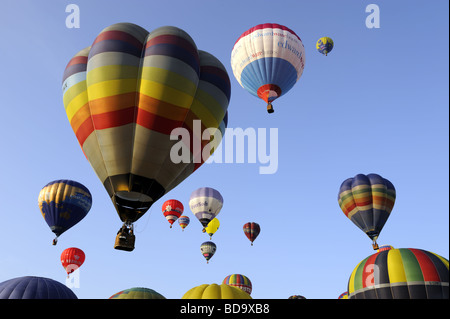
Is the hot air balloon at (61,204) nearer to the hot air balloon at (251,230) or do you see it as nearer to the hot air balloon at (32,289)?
the hot air balloon at (32,289)

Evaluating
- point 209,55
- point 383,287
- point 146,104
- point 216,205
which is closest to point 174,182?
point 146,104

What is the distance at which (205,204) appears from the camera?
29672 mm

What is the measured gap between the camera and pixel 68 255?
89.3ft

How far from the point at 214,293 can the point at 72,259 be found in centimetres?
2215

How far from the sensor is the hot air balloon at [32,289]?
13.8m

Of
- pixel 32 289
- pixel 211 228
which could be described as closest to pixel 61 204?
pixel 32 289

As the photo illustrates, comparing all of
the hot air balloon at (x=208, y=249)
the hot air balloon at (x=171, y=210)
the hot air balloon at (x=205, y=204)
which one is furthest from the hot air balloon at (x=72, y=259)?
the hot air balloon at (x=208, y=249)

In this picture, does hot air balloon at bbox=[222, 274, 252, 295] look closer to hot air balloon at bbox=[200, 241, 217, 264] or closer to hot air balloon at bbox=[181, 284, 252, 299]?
hot air balloon at bbox=[200, 241, 217, 264]

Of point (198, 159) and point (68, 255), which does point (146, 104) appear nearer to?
point (198, 159)

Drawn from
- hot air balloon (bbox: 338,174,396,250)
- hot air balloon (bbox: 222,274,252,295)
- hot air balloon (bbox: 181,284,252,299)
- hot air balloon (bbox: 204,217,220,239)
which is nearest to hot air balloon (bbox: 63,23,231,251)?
hot air balloon (bbox: 181,284,252,299)

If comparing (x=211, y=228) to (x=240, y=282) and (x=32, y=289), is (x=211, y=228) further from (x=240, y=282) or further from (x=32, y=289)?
(x=32, y=289)

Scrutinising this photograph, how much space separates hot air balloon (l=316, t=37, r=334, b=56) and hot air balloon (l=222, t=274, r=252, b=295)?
20365 mm

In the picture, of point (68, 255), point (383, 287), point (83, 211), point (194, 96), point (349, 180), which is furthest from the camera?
point (68, 255)
